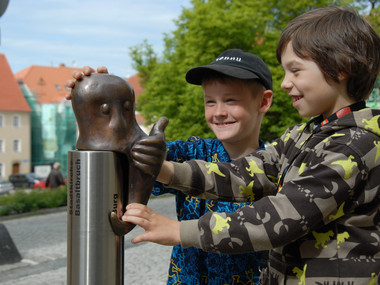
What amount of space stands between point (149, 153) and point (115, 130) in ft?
0.44

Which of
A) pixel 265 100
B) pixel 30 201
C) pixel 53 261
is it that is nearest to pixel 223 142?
pixel 265 100

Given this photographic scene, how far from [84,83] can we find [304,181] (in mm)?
765

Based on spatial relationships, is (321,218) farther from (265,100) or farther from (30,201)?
(30,201)

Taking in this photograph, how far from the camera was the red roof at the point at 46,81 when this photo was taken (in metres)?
48.5

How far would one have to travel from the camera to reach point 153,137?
1390 mm

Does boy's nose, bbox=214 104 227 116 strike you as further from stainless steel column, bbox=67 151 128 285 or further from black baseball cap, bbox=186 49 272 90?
stainless steel column, bbox=67 151 128 285

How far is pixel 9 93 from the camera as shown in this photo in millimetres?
41719

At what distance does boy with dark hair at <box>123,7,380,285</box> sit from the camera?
1261 mm

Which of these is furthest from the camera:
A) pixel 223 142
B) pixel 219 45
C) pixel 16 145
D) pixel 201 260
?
pixel 16 145

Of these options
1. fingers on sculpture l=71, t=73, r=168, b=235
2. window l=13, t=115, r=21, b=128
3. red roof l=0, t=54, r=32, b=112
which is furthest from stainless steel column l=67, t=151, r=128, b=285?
window l=13, t=115, r=21, b=128

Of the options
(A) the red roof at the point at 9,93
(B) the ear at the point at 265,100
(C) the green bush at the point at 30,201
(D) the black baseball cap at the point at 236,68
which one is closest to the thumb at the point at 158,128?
(D) the black baseball cap at the point at 236,68

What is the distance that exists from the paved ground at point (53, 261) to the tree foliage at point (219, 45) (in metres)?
7.38

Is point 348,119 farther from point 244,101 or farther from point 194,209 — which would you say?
point 194,209

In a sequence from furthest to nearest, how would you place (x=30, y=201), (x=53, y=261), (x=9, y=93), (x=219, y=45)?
(x=9, y=93) < (x=219, y=45) < (x=30, y=201) < (x=53, y=261)
